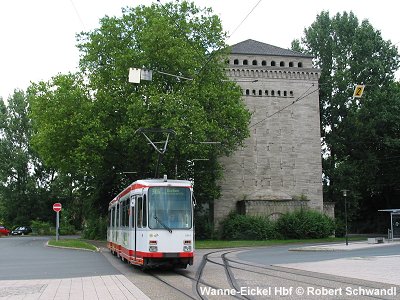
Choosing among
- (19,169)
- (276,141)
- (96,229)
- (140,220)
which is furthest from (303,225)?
(19,169)

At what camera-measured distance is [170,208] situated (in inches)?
629

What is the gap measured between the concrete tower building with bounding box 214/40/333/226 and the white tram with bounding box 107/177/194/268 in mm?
30874

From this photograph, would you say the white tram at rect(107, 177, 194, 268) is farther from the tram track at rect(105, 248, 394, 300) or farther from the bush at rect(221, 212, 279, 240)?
the bush at rect(221, 212, 279, 240)

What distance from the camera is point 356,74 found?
54.2 meters

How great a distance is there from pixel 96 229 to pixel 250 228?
14.7 meters

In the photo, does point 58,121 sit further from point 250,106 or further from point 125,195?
point 250,106

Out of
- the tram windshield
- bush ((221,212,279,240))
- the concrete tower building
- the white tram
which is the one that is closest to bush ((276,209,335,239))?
bush ((221,212,279,240))

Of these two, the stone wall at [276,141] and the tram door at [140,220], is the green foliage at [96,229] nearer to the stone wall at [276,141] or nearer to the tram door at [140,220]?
the stone wall at [276,141]

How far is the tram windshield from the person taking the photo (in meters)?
15.7

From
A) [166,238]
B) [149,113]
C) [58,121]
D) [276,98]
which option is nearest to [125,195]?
[166,238]

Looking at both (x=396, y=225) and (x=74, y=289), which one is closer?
(x=74, y=289)

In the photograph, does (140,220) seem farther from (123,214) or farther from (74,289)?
(74,289)

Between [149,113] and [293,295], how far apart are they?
24333 millimetres

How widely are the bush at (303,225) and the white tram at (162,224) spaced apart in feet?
94.2
